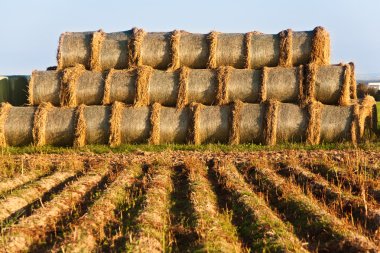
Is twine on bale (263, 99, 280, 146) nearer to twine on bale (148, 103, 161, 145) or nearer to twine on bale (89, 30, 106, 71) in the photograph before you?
twine on bale (148, 103, 161, 145)

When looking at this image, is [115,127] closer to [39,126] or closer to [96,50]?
[39,126]

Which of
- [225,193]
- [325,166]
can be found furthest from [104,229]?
[325,166]

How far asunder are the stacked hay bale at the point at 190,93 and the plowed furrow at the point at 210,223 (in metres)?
4.73

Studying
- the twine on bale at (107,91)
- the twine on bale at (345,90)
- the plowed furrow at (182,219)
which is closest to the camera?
the plowed furrow at (182,219)

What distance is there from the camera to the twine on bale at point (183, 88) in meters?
14.6

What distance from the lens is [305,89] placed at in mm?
14664

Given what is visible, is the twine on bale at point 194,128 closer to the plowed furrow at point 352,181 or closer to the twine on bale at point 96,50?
the twine on bale at point 96,50

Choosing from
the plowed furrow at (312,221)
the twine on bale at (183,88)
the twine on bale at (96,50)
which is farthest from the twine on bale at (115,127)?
the plowed furrow at (312,221)

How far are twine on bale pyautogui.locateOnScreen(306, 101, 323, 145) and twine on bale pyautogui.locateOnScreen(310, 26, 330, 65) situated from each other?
5.56 ft

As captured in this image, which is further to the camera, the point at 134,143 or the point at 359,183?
the point at 134,143

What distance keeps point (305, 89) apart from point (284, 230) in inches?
347

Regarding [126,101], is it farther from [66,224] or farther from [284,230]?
[284,230]

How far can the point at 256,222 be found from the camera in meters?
6.72

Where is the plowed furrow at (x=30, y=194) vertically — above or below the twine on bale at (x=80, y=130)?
below
